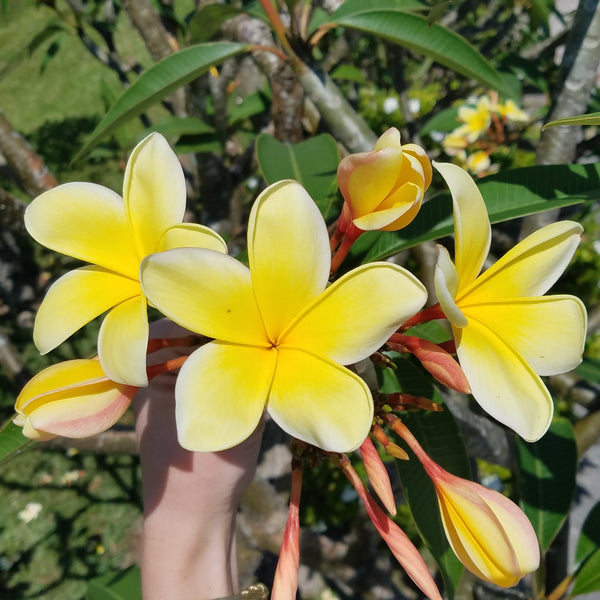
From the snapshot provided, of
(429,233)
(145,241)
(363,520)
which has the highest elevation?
(145,241)

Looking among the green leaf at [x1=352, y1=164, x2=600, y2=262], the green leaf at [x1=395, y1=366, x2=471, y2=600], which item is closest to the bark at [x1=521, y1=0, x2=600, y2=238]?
the green leaf at [x1=352, y1=164, x2=600, y2=262]

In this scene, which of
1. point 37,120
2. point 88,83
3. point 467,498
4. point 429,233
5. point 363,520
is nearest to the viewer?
point 467,498

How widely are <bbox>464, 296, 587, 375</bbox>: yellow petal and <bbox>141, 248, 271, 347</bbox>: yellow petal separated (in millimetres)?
272

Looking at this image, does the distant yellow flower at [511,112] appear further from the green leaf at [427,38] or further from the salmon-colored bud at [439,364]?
the salmon-colored bud at [439,364]

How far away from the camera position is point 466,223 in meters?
0.56

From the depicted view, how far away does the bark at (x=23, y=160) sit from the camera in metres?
1.34

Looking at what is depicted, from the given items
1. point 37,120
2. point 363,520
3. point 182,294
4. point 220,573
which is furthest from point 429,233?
point 37,120

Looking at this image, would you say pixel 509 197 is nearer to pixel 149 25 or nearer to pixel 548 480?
pixel 548 480

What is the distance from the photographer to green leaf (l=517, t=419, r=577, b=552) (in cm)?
123

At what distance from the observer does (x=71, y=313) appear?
2.13ft

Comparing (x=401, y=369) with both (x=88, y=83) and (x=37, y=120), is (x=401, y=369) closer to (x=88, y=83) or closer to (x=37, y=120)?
(x=37, y=120)

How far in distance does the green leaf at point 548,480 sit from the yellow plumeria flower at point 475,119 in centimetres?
137

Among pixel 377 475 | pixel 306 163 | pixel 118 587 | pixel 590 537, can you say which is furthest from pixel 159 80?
pixel 590 537

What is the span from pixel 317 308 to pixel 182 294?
140mm
